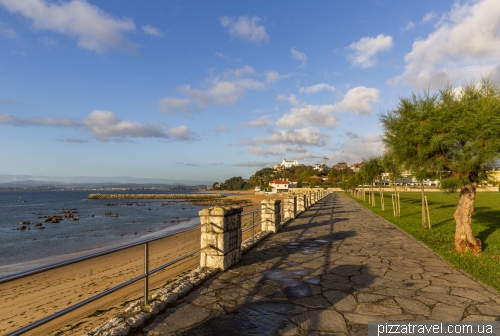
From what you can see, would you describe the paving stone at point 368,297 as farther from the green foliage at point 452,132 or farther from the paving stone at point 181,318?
the green foliage at point 452,132

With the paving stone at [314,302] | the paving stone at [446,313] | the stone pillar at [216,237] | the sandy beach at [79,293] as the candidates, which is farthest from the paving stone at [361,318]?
the sandy beach at [79,293]

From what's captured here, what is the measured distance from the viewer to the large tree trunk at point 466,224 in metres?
8.49

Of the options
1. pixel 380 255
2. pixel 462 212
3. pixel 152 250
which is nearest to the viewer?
pixel 380 255

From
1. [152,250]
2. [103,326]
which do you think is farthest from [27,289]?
[103,326]

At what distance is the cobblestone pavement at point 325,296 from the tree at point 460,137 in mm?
1982

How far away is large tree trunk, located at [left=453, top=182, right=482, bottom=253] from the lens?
8.49m

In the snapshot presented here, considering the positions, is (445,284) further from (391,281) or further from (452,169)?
(452,169)

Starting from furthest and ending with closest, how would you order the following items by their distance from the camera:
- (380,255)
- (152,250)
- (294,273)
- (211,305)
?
(152,250) < (380,255) < (294,273) < (211,305)

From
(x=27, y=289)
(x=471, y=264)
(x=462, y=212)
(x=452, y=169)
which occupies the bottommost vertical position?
(x=27, y=289)

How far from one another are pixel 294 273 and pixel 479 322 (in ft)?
10.1

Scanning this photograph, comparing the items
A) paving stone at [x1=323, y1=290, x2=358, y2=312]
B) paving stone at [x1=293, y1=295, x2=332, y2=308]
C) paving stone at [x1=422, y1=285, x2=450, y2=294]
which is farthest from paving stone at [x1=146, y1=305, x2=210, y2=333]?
paving stone at [x1=422, y1=285, x2=450, y2=294]

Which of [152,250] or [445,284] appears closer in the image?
[445,284]

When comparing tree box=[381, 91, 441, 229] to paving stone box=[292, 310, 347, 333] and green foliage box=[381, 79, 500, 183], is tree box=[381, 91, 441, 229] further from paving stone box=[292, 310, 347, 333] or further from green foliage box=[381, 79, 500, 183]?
paving stone box=[292, 310, 347, 333]

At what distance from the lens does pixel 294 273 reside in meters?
6.32
